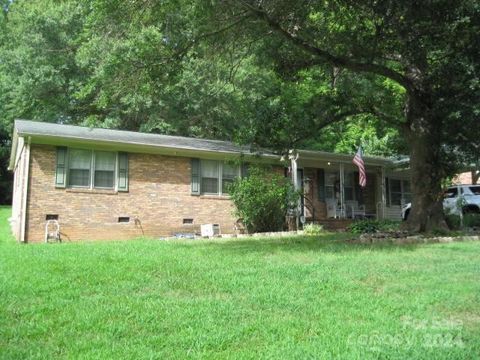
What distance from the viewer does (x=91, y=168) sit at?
1648 cm

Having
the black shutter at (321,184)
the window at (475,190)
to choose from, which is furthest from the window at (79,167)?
the window at (475,190)

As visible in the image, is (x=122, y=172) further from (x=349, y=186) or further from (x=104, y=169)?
(x=349, y=186)

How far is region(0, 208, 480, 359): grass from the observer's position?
433cm

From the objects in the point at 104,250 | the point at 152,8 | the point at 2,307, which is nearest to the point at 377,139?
the point at 152,8

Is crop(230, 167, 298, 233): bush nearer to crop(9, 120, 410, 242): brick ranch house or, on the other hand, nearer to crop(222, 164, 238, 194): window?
crop(9, 120, 410, 242): brick ranch house

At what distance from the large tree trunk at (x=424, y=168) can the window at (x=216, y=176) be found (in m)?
6.85

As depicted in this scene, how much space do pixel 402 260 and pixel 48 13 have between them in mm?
23927

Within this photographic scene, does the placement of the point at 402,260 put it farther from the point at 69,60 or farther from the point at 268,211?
the point at 69,60

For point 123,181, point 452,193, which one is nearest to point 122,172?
point 123,181

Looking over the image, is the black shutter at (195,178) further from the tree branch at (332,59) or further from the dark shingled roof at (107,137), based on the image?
the tree branch at (332,59)

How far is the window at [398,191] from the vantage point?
2517cm

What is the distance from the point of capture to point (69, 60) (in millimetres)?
26984

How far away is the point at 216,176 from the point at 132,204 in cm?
352

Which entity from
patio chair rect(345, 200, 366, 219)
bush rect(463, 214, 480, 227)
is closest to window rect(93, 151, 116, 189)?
patio chair rect(345, 200, 366, 219)
